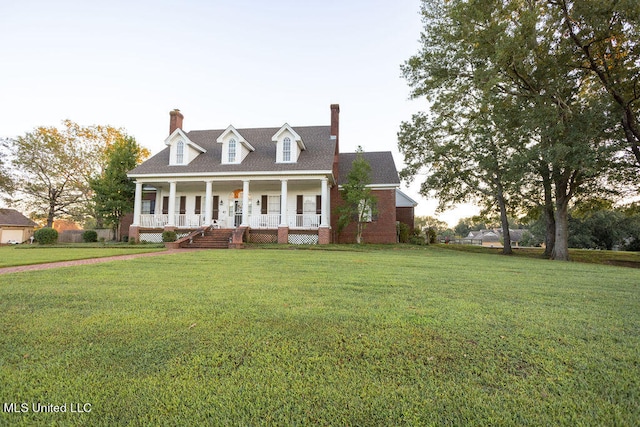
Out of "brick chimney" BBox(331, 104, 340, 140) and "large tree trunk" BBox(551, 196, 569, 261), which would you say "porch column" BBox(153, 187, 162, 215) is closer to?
"brick chimney" BBox(331, 104, 340, 140)

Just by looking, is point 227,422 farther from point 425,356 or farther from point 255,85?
point 255,85

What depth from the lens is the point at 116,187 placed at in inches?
782

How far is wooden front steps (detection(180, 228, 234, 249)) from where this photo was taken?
627 inches

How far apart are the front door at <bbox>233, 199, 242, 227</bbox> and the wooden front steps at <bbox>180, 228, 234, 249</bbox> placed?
208cm

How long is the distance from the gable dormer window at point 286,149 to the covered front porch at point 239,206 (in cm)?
156

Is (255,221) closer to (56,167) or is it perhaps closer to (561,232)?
(561,232)

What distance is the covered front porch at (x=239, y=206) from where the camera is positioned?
712 inches

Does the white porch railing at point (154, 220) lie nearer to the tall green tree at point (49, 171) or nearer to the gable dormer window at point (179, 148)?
the gable dormer window at point (179, 148)

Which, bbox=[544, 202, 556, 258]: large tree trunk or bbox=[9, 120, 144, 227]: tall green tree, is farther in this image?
bbox=[9, 120, 144, 227]: tall green tree

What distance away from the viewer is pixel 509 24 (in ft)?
47.2

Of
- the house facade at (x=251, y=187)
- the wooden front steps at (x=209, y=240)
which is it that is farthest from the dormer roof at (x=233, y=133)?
the wooden front steps at (x=209, y=240)

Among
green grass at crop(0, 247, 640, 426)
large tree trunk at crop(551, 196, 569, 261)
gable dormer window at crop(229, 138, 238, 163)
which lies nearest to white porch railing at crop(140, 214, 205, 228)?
gable dormer window at crop(229, 138, 238, 163)

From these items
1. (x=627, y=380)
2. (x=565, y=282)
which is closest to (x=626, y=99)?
(x=565, y=282)

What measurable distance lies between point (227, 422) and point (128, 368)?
1067 mm
